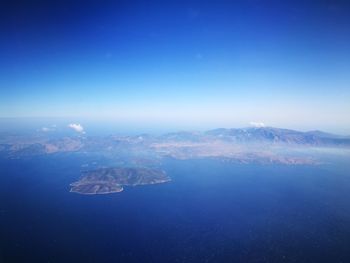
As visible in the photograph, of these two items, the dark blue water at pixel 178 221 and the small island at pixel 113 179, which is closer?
the dark blue water at pixel 178 221

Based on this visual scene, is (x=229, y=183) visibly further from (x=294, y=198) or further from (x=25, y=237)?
(x=25, y=237)

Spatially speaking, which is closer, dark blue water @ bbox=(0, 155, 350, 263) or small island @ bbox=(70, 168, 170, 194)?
dark blue water @ bbox=(0, 155, 350, 263)

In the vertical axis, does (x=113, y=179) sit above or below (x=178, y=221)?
above

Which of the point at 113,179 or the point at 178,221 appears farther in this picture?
the point at 113,179

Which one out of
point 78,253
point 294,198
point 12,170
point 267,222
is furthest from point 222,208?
point 12,170
